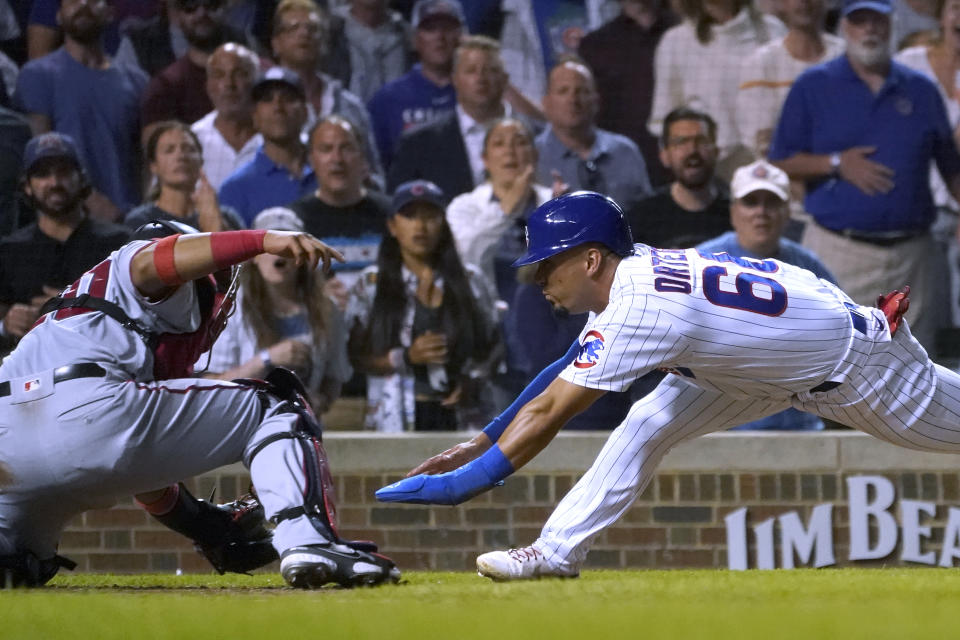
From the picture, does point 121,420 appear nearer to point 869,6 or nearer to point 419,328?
point 419,328

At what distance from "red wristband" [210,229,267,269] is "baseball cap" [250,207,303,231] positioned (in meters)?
3.59

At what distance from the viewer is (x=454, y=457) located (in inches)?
183

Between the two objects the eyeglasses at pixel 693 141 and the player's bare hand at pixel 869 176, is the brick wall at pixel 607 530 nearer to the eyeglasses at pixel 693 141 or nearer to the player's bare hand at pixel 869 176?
the player's bare hand at pixel 869 176

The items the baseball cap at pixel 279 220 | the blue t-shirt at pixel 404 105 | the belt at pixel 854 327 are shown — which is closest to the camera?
the belt at pixel 854 327

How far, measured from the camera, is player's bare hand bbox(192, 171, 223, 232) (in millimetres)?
7938

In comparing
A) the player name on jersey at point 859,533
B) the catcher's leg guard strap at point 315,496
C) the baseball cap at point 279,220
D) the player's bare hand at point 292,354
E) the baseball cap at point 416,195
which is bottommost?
the player name on jersey at point 859,533

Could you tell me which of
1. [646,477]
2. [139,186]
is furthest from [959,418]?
[139,186]

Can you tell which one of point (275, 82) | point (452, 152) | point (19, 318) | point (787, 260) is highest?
point (275, 82)

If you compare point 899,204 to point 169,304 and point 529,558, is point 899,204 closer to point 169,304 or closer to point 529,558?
point 529,558

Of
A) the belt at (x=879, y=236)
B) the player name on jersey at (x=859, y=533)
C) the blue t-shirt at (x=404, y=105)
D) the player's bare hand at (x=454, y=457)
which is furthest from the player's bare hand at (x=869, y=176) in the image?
the player's bare hand at (x=454, y=457)

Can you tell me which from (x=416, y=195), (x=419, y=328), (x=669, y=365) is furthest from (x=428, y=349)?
(x=669, y=365)

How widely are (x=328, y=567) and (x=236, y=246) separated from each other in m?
1.03

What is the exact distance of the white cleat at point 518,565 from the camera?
4.50 meters

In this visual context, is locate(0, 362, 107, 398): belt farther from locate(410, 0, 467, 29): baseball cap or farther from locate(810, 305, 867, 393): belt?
locate(410, 0, 467, 29): baseball cap
